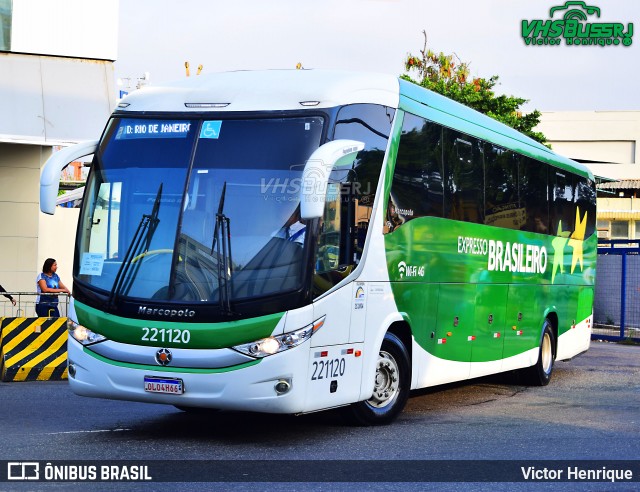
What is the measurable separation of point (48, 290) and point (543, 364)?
7.82 metres

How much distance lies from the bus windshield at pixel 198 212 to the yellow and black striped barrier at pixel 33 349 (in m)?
5.13

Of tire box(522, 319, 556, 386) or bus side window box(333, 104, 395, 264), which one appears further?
tire box(522, 319, 556, 386)

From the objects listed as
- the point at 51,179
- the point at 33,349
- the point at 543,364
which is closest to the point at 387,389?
the point at 51,179

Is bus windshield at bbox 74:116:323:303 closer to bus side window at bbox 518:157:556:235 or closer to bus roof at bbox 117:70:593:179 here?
bus roof at bbox 117:70:593:179

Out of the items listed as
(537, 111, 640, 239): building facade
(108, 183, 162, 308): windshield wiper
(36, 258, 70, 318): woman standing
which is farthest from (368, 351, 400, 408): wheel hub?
(537, 111, 640, 239): building facade

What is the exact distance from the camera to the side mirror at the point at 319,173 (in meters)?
8.75

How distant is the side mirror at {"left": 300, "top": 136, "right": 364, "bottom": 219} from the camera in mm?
8750

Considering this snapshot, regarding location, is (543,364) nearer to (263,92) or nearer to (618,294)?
(263,92)

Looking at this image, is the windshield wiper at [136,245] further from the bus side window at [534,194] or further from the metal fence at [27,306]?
the metal fence at [27,306]

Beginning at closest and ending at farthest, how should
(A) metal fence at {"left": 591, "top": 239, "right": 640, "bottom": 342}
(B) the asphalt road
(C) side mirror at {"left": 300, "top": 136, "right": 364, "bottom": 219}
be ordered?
(C) side mirror at {"left": 300, "top": 136, "right": 364, "bottom": 219}, (B) the asphalt road, (A) metal fence at {"left": 591, "top": 239, "right": 640, "bottom": 342}

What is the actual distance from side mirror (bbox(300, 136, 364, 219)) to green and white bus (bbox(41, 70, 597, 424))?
18 millimetres

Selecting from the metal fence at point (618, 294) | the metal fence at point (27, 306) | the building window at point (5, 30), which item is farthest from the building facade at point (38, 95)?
the metal fence at point (618, 294)

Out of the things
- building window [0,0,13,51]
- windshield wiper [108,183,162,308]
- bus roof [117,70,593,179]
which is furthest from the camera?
building window [0,0,13,51]

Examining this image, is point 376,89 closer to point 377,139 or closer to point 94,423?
point 377,139
